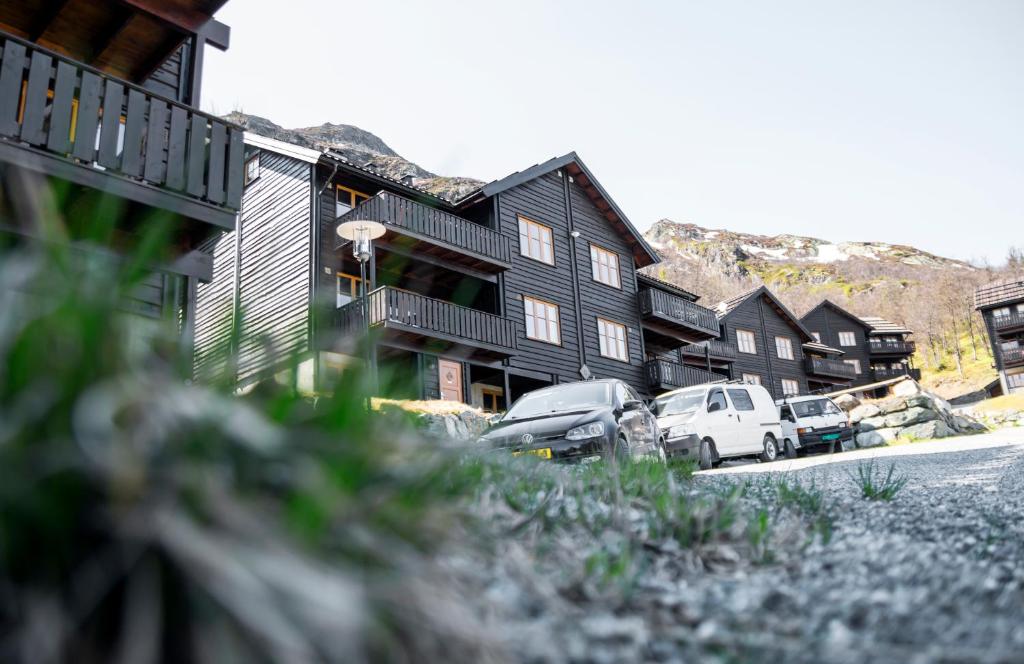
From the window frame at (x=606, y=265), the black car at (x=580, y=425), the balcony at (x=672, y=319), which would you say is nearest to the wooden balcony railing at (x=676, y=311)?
the balcony at (x=672, y=319)

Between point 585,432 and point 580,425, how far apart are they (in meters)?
0.11

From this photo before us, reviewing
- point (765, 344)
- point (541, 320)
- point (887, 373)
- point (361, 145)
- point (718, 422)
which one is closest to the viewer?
point (718, 422)

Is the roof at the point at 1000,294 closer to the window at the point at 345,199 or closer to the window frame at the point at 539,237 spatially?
the window frame at the point at 539,237

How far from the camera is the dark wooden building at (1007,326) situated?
169ft

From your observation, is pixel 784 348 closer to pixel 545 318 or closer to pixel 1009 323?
pixel 1009 323

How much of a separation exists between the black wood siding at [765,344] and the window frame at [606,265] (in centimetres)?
1444

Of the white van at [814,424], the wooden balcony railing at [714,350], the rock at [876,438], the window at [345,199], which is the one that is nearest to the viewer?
the white van at [814,424]

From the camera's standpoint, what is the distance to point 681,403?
14.4m

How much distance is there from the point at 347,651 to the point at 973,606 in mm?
2168

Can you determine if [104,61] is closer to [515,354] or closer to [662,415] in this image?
[662,415]

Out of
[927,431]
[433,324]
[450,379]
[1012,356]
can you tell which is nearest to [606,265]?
[450,379]

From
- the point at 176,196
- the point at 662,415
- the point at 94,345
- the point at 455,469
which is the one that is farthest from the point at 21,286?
the point at 662,415

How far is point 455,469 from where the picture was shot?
2.76 meters

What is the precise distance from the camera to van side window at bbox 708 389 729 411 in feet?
46.5
